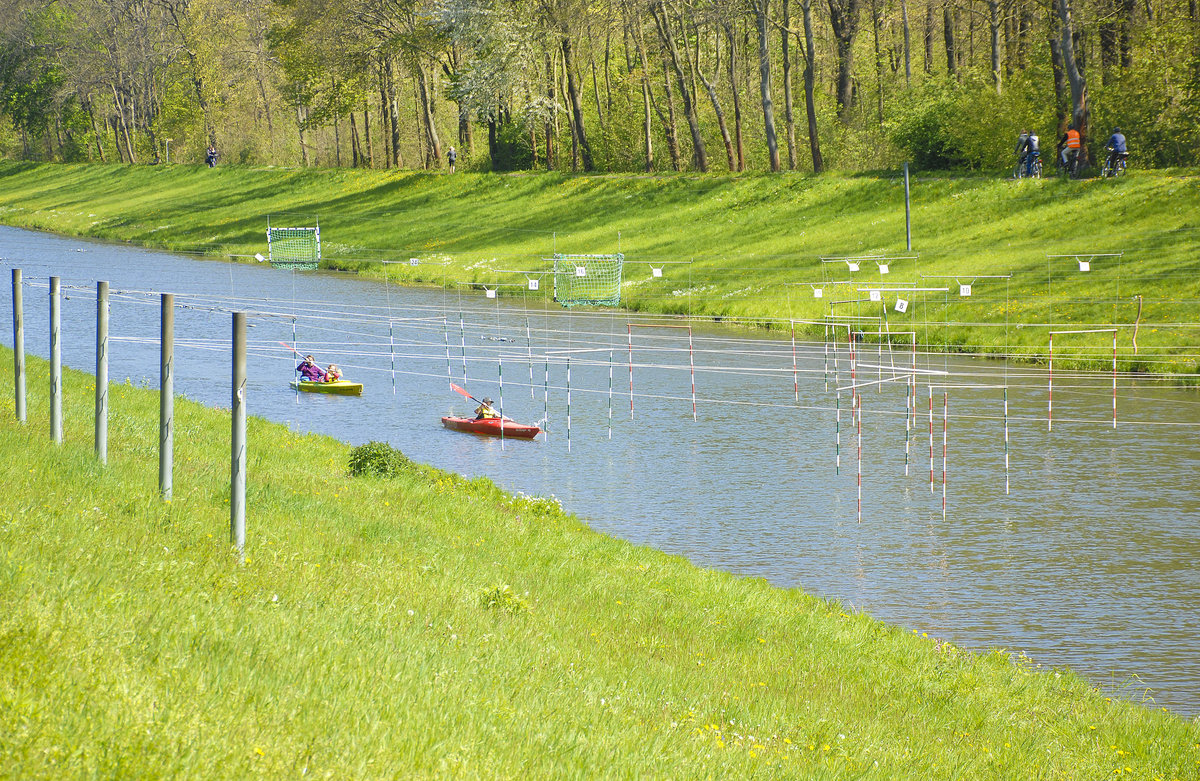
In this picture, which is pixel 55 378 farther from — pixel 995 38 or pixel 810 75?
pixel 995 38

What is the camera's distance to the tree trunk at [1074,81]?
166ft

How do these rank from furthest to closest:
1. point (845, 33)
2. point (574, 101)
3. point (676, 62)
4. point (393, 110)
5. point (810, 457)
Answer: point (393, 110) < point (574, 101) < point (676, 62) < point (845, 33) < point (810, 457)

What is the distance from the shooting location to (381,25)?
7912 centimetres

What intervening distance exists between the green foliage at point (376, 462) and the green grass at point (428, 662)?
3.33m

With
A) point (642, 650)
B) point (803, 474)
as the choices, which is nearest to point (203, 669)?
point (642, 650)

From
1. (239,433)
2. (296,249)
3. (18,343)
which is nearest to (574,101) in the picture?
(296,249)

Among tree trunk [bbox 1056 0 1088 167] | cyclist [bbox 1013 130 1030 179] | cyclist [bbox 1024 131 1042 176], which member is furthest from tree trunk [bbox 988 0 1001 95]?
tree trunk [bbox 1056 0 1088 167]

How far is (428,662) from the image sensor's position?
26.8 ft

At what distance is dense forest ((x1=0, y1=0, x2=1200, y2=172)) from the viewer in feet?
191

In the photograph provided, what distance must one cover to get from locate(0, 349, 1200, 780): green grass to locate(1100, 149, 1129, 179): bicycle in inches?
1615

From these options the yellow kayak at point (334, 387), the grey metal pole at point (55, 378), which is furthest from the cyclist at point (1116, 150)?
the grey metal pole at point (55, 378)

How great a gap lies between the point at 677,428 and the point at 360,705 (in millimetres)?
25994

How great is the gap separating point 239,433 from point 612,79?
3336 inches

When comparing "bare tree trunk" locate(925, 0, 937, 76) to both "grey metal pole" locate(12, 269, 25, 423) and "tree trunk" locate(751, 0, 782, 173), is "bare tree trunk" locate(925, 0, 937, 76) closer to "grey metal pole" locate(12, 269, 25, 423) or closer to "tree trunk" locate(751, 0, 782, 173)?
"tree trunk" locate(751, 0, 782, 173)
